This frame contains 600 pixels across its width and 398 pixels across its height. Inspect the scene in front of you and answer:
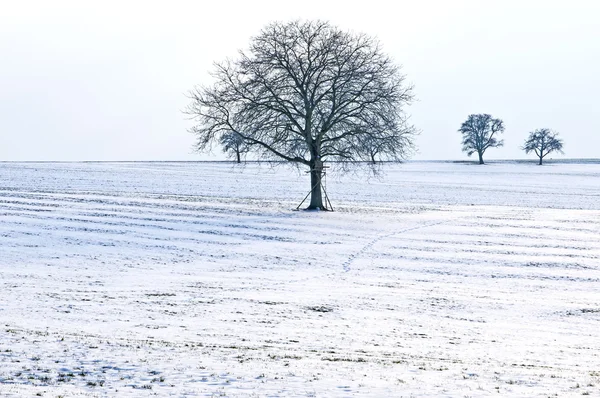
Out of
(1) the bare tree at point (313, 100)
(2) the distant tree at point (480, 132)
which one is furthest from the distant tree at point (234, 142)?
(2) the distant tree at point (480, 132)

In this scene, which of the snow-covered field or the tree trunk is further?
the tree trunk

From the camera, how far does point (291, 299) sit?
18.4m

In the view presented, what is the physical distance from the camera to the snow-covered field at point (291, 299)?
33.8 ft

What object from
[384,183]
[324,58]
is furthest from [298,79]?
[384,183]

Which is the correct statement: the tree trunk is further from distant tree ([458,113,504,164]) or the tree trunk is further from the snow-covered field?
distant tree ([458,113,504,164])

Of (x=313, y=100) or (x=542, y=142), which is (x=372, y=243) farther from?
(x=542, y=142)

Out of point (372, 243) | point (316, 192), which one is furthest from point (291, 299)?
point (316, 192)

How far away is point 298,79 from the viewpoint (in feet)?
134

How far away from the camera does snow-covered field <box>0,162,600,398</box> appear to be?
33.8 ft

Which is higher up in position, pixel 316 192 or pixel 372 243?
pixel 316 192

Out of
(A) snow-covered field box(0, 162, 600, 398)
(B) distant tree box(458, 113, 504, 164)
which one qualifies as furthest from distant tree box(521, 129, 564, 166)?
(A) snow-covered field box(0, 162, 600, 398)

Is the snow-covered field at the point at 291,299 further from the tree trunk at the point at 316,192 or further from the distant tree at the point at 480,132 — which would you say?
the distant tree at the point at 480,132

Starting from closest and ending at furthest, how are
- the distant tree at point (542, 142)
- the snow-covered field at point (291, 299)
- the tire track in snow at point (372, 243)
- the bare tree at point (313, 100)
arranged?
the snow-covered field at point (291, 299) → the tire track in snow at point (372, 243) → the bare tree at point (313, 100) → the distant tree at point (542, 142)

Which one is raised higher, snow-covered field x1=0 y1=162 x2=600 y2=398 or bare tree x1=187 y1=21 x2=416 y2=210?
bare tree x1=187 y1=21 x2=416 y2=210
